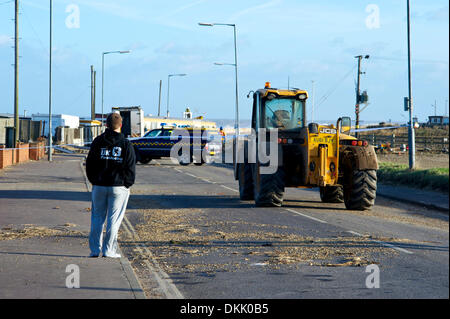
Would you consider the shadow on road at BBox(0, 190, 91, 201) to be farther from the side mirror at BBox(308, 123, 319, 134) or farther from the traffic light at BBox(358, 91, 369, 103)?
the traffic light at BBox(358, 91, 369, 103)

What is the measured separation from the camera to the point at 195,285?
8102mm

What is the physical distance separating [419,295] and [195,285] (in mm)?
2559

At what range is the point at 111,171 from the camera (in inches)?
364

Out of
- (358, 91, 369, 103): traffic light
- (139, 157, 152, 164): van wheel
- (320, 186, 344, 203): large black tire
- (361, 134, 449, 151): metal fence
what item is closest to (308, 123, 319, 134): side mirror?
(320, 186, 344, 203): large black tire

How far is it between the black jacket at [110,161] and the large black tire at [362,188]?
27.3 ft

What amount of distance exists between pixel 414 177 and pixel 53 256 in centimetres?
1654

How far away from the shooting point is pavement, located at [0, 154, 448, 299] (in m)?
7.45

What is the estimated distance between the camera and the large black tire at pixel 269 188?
1634cm

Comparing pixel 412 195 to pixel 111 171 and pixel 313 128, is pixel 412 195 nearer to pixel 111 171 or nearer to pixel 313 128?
pixel 313 128

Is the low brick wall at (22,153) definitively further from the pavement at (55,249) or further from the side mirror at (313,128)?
the side mirror at (313,128)

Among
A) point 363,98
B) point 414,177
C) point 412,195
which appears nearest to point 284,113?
point 412,195

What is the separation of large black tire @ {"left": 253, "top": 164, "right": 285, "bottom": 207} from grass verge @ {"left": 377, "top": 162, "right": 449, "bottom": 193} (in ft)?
17.4

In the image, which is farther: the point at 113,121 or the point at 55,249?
the point at 55,249
